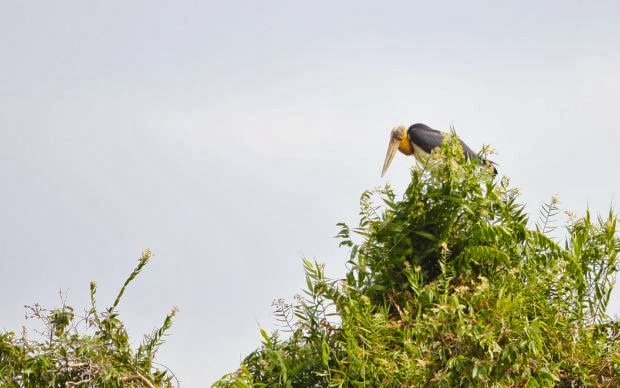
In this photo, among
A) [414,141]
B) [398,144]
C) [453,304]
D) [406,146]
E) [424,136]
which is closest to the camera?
[453,304]

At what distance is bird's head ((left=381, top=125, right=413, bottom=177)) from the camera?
14.8 m

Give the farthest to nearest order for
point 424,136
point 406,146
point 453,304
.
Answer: point 406,146 < point 424,136 < point 453,304

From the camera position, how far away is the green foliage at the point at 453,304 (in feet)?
18.3

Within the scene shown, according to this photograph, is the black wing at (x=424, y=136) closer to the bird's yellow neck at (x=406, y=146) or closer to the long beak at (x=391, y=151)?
the bird's yellow neck at (x=406, y=146)

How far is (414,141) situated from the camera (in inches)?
560

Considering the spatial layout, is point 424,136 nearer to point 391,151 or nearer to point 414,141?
point 414,141

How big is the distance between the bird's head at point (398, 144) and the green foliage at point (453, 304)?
8103 millimetres

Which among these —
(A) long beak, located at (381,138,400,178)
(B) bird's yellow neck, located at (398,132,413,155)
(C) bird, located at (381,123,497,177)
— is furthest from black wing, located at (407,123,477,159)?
(A) long beak, located at (381,138,400,178)

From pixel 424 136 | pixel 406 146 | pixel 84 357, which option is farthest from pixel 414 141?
pixel 84 357

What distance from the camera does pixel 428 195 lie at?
6.23 metres

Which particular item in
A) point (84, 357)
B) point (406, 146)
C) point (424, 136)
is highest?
point (406, 146)

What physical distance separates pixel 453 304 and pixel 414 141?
28.5 ft

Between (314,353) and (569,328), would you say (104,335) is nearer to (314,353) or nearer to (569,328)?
(314,353)

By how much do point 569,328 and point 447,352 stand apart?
1.06m
